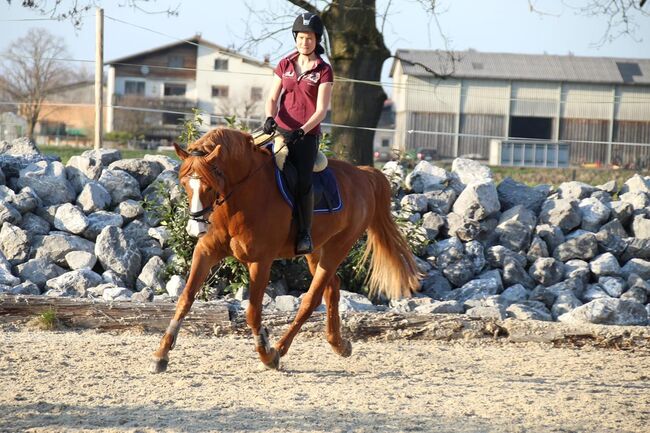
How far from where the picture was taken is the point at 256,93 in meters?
42.1

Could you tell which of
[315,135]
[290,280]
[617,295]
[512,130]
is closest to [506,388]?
[315,135]

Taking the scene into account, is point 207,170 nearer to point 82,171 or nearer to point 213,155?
point 213,155

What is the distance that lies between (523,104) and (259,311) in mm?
36878

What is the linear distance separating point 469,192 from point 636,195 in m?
2.52

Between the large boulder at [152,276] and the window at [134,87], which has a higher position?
the window at [134,87]

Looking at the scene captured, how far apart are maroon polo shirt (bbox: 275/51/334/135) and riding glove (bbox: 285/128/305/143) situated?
0.60ft

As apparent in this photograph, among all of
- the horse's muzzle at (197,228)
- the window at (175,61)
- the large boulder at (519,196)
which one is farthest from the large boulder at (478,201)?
the window at (175,61)

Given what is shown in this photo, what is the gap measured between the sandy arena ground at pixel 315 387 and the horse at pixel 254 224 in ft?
0.93

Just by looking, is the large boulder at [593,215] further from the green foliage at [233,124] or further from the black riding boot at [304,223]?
the black riding boot at [304,223]

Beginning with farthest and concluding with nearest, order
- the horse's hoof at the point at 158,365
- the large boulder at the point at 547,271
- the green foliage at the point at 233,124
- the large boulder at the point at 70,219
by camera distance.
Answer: the large boulder at the point at 547,271
the large boulder at the point at 70,219
the green foliage at the point at 233,124
the horse's hoof at the point at 158,365

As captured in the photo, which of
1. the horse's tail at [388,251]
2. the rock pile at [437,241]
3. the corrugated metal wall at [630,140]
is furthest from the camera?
the corrugated metal wall at [630,140]

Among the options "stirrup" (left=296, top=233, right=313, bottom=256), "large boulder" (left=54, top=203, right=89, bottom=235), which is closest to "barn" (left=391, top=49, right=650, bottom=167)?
"large boulder" (left=54, top=203, right=89, bottom=235)

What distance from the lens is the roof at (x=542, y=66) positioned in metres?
40.8

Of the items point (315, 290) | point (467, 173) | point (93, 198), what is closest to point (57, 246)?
point (93, 198)
